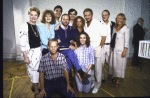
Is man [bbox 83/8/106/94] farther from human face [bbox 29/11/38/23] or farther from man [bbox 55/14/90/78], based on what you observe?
human face [bbox 29/11/38/23]

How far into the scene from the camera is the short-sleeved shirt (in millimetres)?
1536

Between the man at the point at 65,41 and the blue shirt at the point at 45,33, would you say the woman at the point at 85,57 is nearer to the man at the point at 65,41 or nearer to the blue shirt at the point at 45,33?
the man at the point at 65,41

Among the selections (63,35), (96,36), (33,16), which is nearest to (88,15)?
(96,36)

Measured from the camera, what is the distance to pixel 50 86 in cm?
157

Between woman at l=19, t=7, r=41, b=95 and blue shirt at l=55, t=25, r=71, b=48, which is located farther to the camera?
blue shirt at l=55, t=25, r=71, b=48

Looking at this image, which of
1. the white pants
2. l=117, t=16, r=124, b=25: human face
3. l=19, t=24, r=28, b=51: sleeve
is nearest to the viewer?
l=19, t=24, r=28, b=51: sleeve

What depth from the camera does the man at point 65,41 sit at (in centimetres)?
164

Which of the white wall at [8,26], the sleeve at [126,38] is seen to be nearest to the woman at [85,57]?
the sleeve at [126,38]

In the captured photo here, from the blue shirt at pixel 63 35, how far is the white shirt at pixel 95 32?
41cm

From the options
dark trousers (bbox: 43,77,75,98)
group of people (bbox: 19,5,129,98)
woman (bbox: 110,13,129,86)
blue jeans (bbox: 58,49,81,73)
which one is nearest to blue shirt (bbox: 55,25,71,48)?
group of people (bbox: 19,5,129,98)

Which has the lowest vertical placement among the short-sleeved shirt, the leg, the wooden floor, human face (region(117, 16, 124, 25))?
the wooden floor

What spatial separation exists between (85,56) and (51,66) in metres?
0.70

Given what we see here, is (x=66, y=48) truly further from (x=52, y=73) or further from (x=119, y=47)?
(x=119, y=47)

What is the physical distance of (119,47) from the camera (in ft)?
6.87
